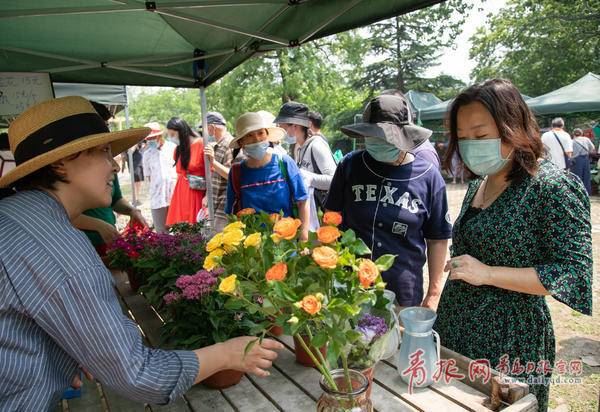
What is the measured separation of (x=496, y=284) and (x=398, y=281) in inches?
24.9

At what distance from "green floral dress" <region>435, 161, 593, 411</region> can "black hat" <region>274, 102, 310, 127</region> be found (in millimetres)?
2470

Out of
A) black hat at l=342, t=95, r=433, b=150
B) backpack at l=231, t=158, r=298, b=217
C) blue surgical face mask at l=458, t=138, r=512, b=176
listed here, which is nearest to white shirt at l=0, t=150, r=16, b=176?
backpack at l=231, t=158, r=298, b=217

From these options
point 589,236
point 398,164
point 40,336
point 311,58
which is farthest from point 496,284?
point 311,58

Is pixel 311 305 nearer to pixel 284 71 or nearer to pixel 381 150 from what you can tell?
pixel 381 150

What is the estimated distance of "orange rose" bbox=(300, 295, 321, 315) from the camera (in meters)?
0.81

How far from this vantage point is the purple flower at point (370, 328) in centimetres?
104

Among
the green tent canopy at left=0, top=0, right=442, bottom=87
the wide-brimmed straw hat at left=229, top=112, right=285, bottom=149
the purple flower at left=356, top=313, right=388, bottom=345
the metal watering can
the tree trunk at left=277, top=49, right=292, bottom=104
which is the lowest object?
the metal watering can

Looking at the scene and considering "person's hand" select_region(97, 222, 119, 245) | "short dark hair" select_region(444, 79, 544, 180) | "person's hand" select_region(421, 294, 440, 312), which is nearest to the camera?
"short dark hair" select_region(444, 79, 544, 180)

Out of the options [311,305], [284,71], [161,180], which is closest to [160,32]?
[311,305]

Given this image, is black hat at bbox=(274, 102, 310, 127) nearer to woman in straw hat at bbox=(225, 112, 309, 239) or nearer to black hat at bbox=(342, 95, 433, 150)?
woman in straw hat at bbox=(225, 112, 309, 239)

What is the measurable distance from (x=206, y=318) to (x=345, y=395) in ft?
1.82

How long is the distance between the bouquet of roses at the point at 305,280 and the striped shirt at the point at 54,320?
10.1 inches

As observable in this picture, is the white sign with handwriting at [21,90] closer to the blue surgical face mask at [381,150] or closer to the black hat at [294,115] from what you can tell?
the black hat at [294,115]

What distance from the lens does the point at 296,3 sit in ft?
7.70
